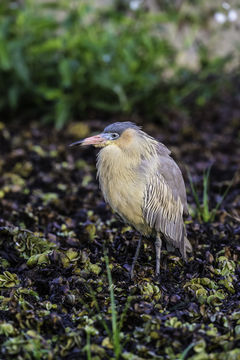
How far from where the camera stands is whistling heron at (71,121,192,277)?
10.7ft

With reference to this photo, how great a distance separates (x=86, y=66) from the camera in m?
5.99

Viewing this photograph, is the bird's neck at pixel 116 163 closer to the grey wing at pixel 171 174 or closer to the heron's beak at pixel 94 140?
the heron's beak at pixel 94 140

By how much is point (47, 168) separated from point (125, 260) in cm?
208

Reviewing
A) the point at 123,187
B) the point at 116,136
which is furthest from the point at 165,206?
the point at 116,136

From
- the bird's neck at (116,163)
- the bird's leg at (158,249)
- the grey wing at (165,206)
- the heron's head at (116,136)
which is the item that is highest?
the heron's head at (116,136)

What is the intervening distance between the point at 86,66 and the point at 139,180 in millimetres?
3087

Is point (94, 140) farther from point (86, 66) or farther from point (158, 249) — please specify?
point (86, 66)

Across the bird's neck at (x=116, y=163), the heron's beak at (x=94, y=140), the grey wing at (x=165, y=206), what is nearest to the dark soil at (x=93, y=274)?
the grey wing at (x=165, y=206)

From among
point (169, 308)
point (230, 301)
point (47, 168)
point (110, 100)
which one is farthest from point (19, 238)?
point (110, 100)

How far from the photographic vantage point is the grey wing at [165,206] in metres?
3.31

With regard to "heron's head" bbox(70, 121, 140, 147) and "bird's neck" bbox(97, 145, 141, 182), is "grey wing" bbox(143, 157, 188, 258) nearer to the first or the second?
"bird's neck" bbox(97, 145, 141, 182)

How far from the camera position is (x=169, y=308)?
301cm

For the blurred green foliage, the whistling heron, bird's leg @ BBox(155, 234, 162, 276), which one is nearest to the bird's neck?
the whistling heron

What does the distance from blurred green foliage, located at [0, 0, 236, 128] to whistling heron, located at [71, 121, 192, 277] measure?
2485 mm
